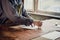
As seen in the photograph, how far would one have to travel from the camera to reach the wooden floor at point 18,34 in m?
1.38

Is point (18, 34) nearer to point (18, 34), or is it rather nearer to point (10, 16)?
point (18, 34)

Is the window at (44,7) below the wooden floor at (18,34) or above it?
above

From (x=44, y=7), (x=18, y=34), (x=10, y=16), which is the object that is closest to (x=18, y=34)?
(x=18, y=34)

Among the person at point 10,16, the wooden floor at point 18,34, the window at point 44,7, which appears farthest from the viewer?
the window at point 44,7

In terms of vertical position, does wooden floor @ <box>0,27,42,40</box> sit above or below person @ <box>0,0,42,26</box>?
below

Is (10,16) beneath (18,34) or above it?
above

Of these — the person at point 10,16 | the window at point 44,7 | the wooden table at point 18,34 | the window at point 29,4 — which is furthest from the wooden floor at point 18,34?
the window at point 29,4

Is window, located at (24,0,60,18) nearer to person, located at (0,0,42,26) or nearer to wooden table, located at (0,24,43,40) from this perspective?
person, located at (0,0,42,26)

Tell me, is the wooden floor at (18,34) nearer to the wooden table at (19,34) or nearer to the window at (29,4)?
the wooden table at (19,34)

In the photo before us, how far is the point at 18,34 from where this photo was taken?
1486 millimetres

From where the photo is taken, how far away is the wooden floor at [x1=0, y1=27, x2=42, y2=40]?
1.38m

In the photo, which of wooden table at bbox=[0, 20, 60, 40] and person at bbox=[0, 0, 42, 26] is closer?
wooden table at bbox=[0, 20, 60, 40]

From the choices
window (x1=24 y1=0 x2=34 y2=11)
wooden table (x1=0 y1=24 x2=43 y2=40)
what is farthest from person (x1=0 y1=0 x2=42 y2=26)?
window (x1=24 y1=0 x2=34 y2=11)

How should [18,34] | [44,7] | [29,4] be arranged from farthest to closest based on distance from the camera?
[29,4] → [44,7] → [18,34]
